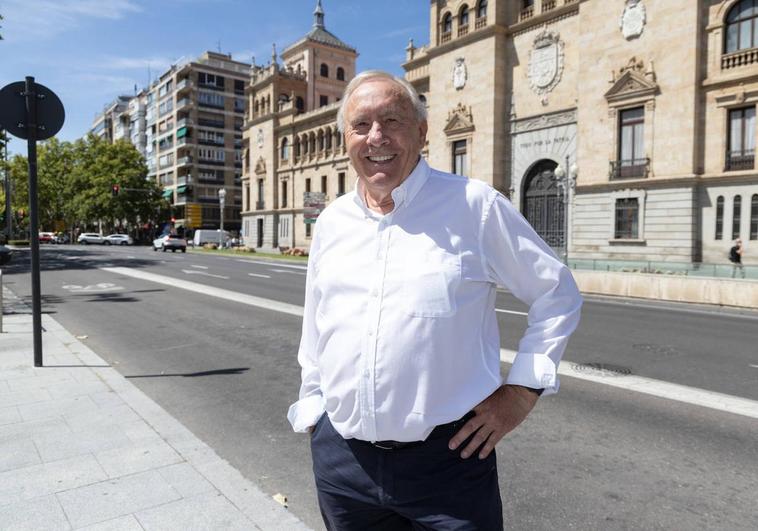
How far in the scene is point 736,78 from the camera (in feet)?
71.4

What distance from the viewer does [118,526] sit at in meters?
2.93

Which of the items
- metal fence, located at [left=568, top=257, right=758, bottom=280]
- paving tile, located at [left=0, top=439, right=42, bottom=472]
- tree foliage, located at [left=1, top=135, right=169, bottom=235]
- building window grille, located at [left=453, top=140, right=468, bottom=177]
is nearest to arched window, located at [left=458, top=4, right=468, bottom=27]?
building window grille, located at [left=453, top=140, right=468, bottom=177]

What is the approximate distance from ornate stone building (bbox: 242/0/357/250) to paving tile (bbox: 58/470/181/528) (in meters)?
43.5

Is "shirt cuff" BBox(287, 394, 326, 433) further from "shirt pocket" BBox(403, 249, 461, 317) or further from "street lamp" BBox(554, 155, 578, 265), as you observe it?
"street lamp" BBox(554, 155, 578, 265)

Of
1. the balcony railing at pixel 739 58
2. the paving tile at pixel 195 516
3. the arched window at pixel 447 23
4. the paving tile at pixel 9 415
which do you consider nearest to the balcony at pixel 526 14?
the arched window at pixel 447 23

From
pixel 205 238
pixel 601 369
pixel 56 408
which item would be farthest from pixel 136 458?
pixel 205 238

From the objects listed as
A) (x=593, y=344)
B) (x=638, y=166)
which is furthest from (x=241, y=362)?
(x=638, y=166)

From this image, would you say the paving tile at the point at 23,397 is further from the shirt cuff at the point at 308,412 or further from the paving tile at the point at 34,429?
the shirt cuff at the point at 308,412

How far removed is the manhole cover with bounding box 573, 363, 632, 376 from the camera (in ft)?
21.9

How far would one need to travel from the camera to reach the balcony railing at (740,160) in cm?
2166

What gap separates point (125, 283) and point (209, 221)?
61.5 meters

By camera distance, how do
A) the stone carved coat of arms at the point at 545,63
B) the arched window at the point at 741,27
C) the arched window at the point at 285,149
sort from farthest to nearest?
1. the arched window at the point at 285,149
2. the stone carved coat of arms at the point at 545,63
3. the arched window at the point at 741,27

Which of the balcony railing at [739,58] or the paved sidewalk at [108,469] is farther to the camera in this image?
the balcony railing at [739,58]

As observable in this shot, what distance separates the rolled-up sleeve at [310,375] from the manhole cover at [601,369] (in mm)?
5410
